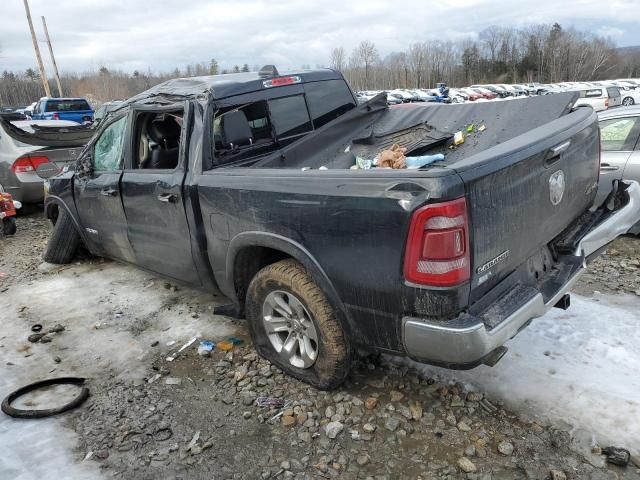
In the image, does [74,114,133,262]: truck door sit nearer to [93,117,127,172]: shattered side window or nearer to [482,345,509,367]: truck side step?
[93,117,127,172]: shattered side window

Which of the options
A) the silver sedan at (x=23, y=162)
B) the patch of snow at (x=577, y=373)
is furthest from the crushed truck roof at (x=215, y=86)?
the silver sedan at (x=23, y=162)

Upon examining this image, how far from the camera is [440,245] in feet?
7.38

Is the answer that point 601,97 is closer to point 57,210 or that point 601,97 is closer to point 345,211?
point 57,210

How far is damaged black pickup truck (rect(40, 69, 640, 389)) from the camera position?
91.7 inches

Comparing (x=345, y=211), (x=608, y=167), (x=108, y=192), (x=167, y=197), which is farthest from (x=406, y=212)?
(x=608, y=167)

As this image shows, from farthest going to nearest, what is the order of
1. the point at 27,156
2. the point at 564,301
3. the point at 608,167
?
the point at 27,156
the point at 608,167
the point at 564,301

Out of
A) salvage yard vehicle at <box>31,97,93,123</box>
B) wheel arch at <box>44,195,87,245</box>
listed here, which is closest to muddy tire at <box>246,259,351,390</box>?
wheel arch at <box>44,195,87,245</box>

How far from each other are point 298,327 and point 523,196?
1523mm

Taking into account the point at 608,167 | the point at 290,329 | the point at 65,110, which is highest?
the point at 65,110

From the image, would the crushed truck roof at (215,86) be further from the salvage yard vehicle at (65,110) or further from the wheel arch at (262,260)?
the salvage yard vehicle at (65,110)

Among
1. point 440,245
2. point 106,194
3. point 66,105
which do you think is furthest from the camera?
point 66,105

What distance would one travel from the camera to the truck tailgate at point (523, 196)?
7.68 ft

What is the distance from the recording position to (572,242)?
121 inches

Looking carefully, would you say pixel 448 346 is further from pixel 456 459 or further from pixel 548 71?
pixel 548 71
